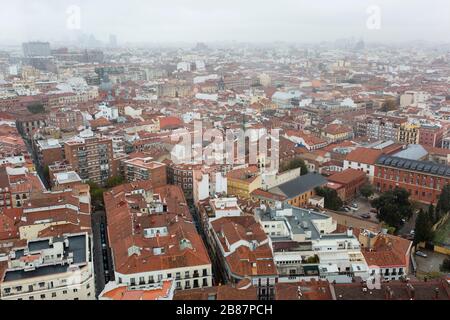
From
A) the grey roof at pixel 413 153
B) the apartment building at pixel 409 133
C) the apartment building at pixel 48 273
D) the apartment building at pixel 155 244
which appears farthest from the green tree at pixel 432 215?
the apartment building at pixel 409 133

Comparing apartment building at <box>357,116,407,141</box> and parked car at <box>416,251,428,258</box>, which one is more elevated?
apartment building at <box>357,116,407,141</box>

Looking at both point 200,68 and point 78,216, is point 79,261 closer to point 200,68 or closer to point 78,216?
point 78,216

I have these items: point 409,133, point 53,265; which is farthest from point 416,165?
point 53,265

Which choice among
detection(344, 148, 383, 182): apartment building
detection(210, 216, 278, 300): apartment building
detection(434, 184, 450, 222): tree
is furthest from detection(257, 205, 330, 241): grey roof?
detection(344, 148, 383, 182): apartment building

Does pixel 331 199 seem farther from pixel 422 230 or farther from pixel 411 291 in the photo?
pixel 411 291

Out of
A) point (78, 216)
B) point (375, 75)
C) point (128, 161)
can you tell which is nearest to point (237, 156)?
point (128, 161)

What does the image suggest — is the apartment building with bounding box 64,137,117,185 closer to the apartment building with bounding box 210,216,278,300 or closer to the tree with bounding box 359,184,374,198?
the apartment building with bounding box 210,216,278,300
